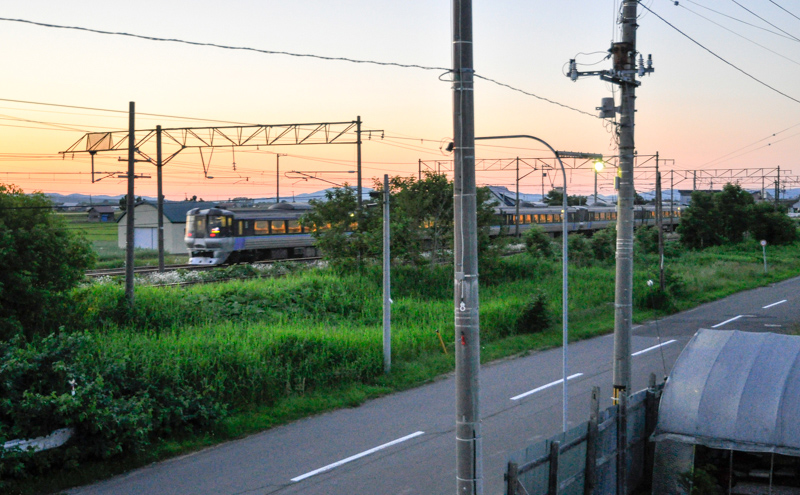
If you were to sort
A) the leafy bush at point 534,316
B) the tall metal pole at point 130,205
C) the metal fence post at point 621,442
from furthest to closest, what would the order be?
the leafy bush at point 534,316 < the tall metal pole at point 130,205 < the metal fence post at point 621,442

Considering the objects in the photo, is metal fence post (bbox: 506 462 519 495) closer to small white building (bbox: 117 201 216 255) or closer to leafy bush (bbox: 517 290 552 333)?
leafy bush (bbox: 517 290 552 333)

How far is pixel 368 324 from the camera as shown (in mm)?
23531

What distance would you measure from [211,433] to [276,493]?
317cm

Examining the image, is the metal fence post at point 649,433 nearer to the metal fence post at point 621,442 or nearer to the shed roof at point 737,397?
the shed roof at point 737,397

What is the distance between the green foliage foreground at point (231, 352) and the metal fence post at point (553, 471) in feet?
22.2

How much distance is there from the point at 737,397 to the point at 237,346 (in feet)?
34.1

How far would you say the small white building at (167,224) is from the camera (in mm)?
54688

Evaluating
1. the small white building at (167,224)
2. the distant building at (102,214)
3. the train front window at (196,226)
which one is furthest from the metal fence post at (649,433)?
the distant building at (102,214)

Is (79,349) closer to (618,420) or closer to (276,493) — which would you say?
(276,493)

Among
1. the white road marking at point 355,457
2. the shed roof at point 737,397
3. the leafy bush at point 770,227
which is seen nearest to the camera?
the shed roof at point 737,397

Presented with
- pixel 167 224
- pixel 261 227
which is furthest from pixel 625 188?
pixel 167 224

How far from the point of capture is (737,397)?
32.6ft

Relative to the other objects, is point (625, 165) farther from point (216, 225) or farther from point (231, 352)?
point (216, 225)

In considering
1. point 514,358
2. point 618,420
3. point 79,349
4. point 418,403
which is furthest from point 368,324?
point 618,420
